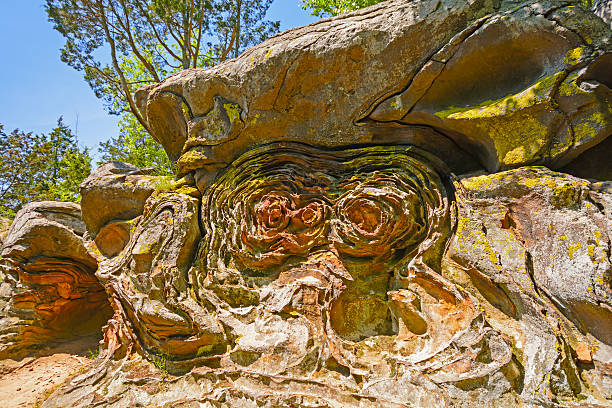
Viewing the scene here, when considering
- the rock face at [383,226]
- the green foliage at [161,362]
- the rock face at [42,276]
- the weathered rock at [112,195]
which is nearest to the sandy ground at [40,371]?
the rock face at [42,276]

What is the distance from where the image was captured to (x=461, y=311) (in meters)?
3.53

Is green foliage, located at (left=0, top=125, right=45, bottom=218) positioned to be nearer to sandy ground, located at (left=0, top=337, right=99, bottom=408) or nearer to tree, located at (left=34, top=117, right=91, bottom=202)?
tree, located at (left=34, top=117, right=91, bottom=202)

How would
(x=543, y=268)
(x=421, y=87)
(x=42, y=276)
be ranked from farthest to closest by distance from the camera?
(x=42, y=276)
(x=421, y=87)
(x=543, y=268)

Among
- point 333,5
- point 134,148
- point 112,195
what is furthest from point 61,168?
point 333,5

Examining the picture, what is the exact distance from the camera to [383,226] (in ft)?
14.0

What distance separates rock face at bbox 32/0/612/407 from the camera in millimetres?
3176

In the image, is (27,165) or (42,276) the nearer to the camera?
(42,276)

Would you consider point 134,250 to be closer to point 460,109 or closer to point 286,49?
point 286,49

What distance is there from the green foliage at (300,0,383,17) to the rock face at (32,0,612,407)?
7102 millimetres

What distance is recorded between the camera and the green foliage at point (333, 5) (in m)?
10.9

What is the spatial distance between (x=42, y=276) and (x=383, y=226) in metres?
6.64

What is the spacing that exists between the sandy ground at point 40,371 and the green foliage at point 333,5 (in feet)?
38.1

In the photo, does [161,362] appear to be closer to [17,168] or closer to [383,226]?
[383,226]

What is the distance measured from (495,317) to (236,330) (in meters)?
2.91
